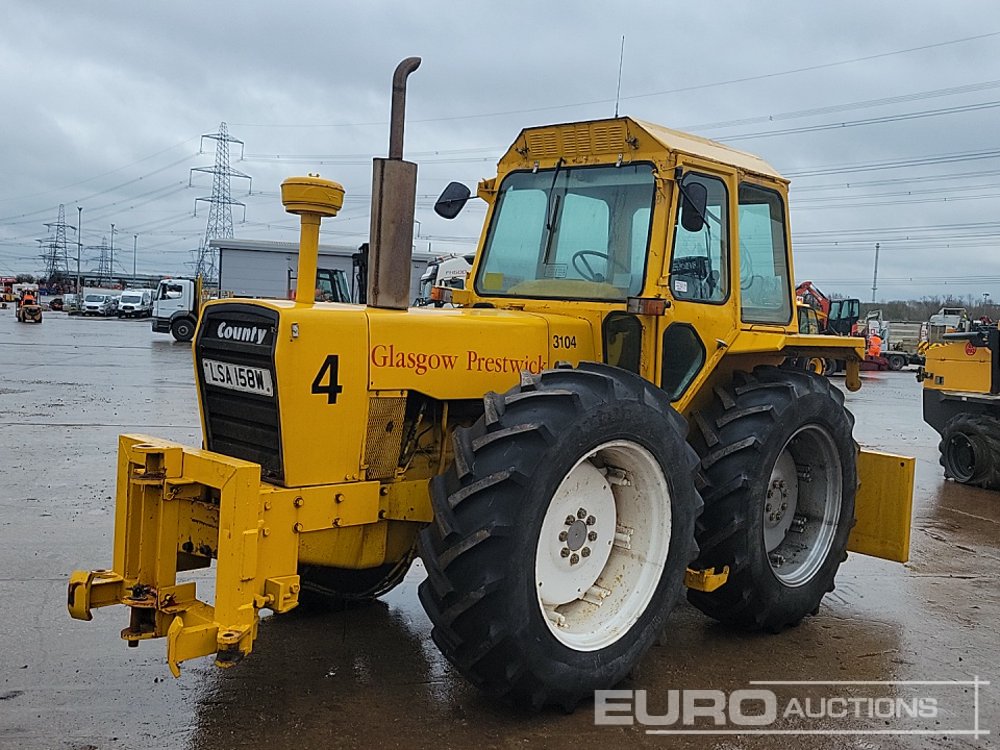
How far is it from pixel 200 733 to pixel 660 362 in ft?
9.41

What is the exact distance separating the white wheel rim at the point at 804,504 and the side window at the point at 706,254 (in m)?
1.10

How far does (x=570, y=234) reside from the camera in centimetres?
535

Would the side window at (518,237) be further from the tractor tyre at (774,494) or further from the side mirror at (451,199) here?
the tractor tyre at (774,494)

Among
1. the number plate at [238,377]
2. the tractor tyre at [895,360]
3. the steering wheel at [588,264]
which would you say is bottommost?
the tractor tyre at [895,360]

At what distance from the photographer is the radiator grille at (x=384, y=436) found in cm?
433

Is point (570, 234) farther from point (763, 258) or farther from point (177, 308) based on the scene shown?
point (177, 308)

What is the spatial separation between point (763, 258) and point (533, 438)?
2.68 meters

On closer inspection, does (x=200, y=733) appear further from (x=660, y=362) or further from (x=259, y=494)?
(x=660, y=362)

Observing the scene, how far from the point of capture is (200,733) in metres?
3.90

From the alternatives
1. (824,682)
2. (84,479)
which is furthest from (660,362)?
(84,479)

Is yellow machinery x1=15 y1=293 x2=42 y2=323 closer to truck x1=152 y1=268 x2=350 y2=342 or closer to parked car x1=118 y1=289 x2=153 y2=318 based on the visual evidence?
truck x1=152 y1=268 x2=350 y2=342

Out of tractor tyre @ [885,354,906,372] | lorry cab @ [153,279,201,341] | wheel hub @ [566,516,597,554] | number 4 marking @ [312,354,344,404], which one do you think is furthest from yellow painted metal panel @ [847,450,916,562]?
tractor tyre @ [885,354,906,372]

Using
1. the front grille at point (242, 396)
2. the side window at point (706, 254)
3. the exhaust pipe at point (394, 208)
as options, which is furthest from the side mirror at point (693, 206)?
the front grille at point (242, 396)
